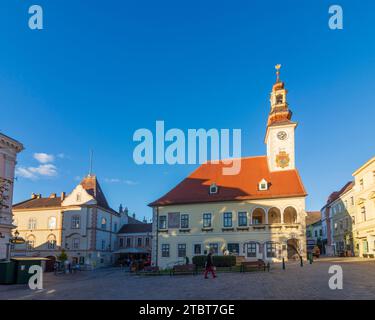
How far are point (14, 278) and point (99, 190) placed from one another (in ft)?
103

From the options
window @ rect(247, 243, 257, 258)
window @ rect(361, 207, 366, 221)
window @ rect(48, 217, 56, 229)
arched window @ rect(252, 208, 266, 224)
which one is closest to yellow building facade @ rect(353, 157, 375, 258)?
window @ rect(361, 207, 366, 221)

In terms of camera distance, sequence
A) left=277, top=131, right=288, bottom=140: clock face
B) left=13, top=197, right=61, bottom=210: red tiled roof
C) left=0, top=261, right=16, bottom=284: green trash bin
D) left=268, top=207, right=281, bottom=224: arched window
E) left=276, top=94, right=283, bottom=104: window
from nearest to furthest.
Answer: left=0, top=261, right=16, bottom=284: green trash bin, left=268, top=207, right=281, bottom=224: arched window, left=277, top=131, right=288, bottom=140: clock face, left=276, top=94, right=283, bottom=104: window, left=13, top=197, right=61, bottom=210: red tiled roof

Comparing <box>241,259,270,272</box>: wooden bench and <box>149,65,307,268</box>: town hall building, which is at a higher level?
<box>149,65,307,268</box>: town hall building

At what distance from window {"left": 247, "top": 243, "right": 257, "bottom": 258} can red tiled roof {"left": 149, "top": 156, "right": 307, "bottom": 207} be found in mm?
4703

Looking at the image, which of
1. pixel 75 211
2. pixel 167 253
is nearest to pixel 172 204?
pixel 167 253

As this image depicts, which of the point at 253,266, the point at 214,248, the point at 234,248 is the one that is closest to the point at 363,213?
the point at 234,248

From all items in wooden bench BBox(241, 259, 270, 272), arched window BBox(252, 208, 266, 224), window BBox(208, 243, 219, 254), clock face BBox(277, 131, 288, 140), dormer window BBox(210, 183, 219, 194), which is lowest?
wooden bench BBox(241, 259, 270, 272)

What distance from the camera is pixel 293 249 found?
34.1 m

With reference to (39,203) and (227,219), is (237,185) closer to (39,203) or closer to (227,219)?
(227,219)

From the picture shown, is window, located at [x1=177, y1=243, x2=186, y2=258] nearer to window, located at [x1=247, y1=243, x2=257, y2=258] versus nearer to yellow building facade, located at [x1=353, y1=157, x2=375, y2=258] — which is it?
window, located at [x1=247, y1=243, x2=257, y2=258]

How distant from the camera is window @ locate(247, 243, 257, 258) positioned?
34406 millimetres

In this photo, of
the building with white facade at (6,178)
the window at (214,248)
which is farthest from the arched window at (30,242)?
the window at (214,248)

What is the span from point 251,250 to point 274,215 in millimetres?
4613
